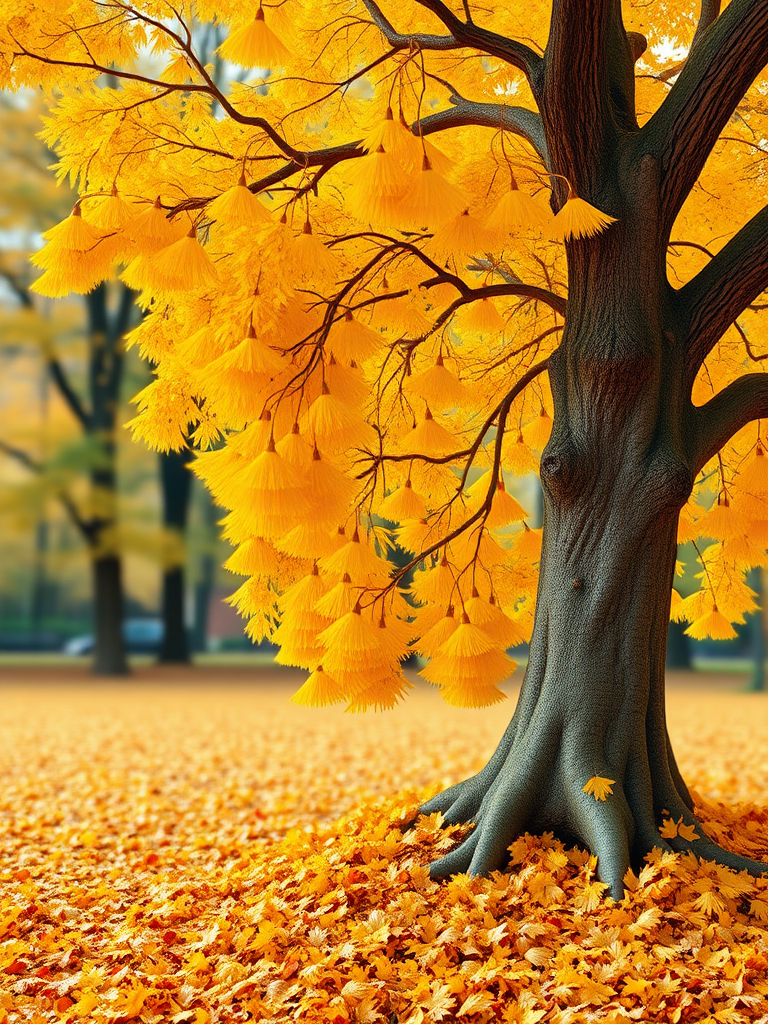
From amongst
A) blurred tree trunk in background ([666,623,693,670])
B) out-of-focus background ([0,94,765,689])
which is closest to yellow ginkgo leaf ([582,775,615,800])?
out-of-focus background ([0,94,765,689])

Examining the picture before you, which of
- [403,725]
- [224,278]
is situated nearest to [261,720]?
[403,725]

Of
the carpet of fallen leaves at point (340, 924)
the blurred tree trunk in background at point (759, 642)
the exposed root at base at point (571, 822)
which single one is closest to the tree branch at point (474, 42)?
the exposed root at base at point (571, 822)

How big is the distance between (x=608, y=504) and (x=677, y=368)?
72cm

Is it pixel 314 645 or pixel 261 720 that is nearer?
pixel 314 645

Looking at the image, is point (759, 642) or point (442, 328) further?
point (759, 642)

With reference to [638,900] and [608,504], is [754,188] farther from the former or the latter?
[638,900]

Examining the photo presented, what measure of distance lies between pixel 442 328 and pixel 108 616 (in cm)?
1483

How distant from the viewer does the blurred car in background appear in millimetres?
28844

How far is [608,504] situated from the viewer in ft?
13.9

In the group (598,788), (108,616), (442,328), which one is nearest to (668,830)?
(598,788)

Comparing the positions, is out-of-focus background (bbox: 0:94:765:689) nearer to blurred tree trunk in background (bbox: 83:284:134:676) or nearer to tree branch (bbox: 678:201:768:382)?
blurred tree trunk in background (bbox: 83:284:134:676)

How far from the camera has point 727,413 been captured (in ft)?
15.0

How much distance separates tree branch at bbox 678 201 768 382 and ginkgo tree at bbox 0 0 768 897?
13 millimetres

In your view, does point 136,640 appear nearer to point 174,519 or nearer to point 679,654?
point 174,519
